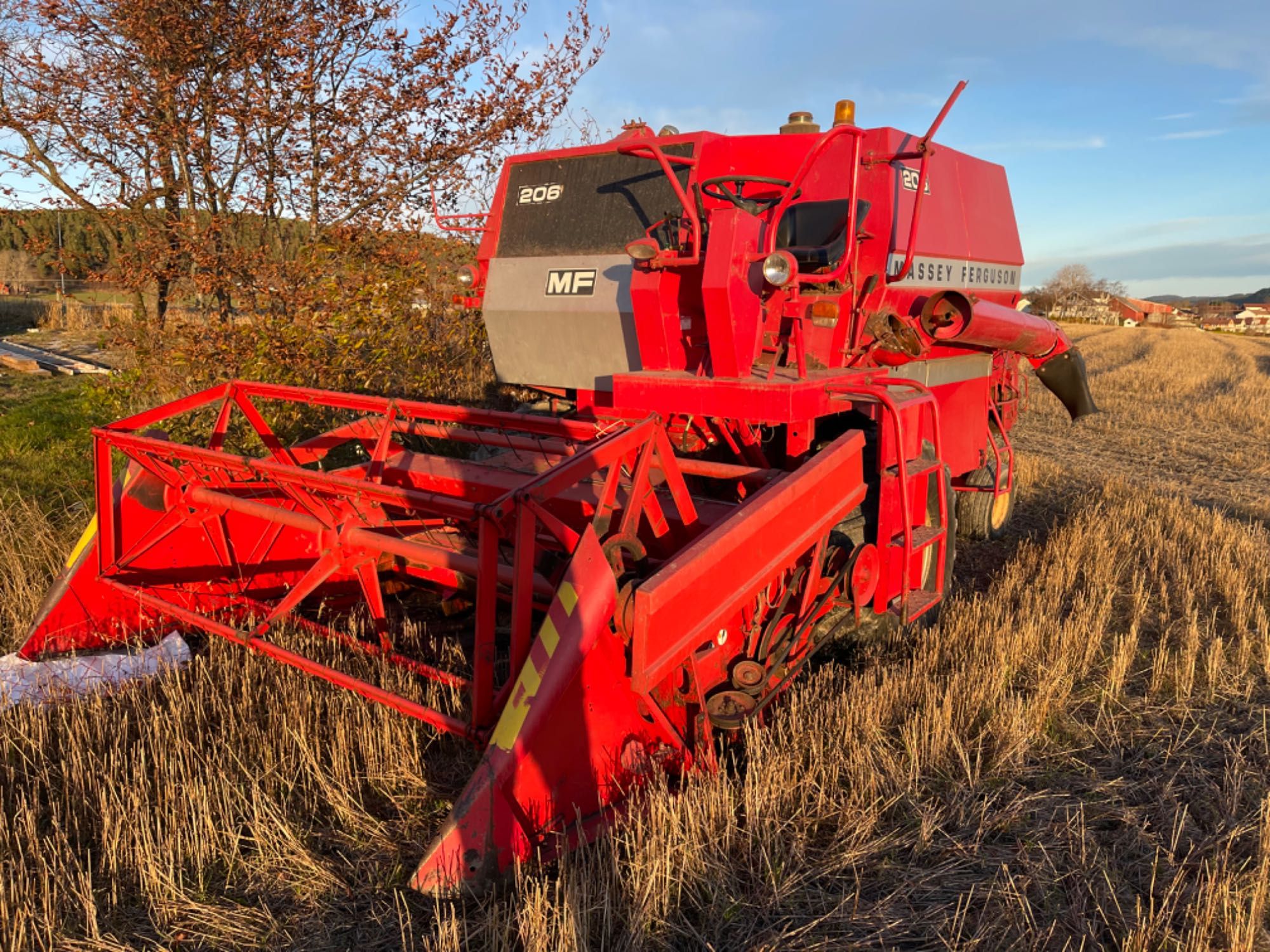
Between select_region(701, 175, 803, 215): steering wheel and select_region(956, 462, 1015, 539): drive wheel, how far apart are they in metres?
2.57

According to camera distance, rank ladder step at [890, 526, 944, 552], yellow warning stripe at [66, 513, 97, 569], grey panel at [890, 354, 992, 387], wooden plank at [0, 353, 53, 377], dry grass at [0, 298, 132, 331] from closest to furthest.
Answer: ladder step at [890, 526, 944, 552]
yellow warning stripe at [66, 513, 97, 569]
grey panel at [890, 354, 992, 387]
wooden plank at [0, 353, 53, 377]
dry grass at [0, 298, 132, 331]

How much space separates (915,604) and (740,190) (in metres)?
1.96

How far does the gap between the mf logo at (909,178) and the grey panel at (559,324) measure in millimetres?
1362

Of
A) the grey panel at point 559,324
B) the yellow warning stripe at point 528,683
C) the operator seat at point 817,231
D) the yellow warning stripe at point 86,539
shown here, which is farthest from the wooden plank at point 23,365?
the yellow warning stripe at point 528,683

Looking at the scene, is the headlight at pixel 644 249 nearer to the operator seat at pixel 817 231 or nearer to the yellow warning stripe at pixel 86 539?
the operator seat at pixel 817 231

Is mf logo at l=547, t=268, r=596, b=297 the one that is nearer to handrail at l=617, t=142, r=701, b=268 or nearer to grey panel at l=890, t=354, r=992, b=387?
handrail at l=617, t=142, r=701, b=268

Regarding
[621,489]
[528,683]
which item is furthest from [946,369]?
[528,683]

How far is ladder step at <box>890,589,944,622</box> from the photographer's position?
138 inches

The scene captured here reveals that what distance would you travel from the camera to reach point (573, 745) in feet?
7.57

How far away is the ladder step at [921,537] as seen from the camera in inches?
136

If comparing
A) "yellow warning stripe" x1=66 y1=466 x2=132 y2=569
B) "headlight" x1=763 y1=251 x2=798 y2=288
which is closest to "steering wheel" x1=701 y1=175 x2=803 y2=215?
"headlight" x1=763 y1=251 x2=798 y2=288

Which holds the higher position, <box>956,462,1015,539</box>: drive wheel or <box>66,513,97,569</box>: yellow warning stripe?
<box>66,513,97,569</box>: yellow warning stripe

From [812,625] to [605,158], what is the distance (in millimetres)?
2607

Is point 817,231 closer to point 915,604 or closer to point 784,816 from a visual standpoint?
point 915,604
